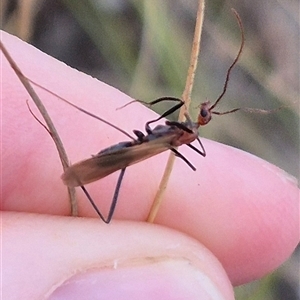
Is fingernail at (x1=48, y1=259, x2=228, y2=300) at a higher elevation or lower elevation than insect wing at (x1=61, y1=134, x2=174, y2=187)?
lower

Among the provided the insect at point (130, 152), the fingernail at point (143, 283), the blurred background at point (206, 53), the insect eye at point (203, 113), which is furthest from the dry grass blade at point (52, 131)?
the blurred background at point (206, 53)

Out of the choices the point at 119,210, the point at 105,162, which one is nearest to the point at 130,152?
the point at 105,162

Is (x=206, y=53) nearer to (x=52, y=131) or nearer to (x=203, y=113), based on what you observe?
(x=203, y=113)

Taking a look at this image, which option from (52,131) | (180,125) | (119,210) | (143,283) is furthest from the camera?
(119,210)

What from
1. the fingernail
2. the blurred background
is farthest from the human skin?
the blurred background

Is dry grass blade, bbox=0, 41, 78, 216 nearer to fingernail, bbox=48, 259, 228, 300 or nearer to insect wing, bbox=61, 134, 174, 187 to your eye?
insect wing, bbox=61, 134, 174, 187

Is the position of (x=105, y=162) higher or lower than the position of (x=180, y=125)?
lower

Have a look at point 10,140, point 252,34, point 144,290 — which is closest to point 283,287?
point 252,34
